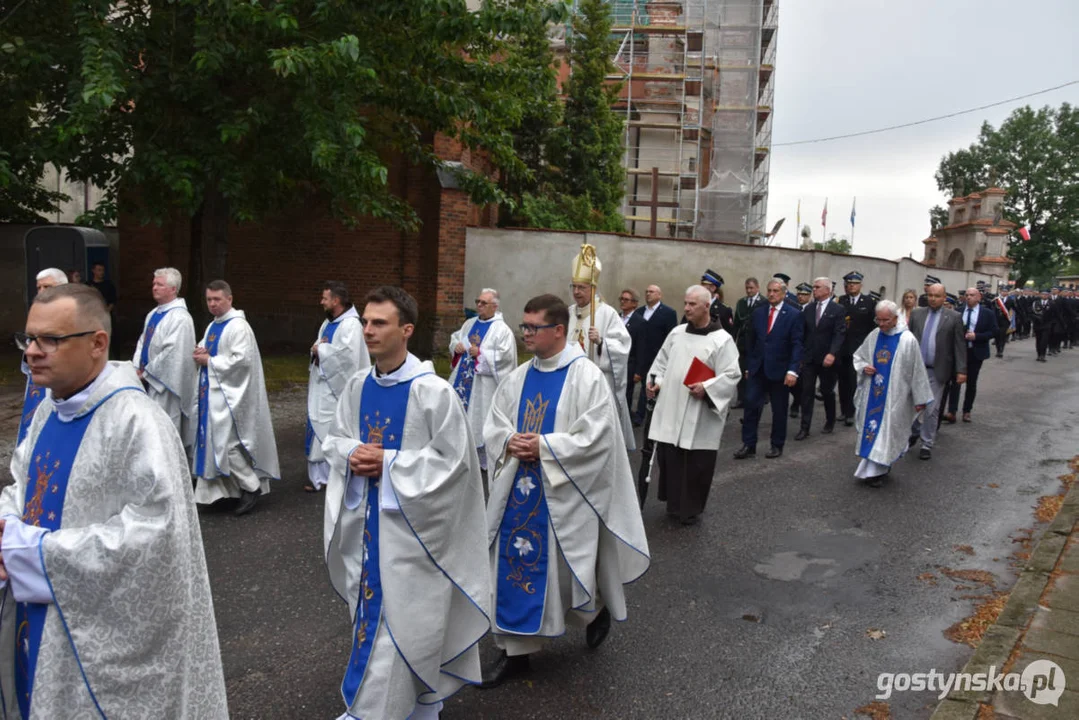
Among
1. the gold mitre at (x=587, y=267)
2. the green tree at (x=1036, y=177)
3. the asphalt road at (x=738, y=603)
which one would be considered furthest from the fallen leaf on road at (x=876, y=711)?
the green tree at (x=1036, y=177)

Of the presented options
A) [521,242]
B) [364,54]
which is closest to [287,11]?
[364,54]

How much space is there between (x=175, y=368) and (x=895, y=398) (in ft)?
21.4

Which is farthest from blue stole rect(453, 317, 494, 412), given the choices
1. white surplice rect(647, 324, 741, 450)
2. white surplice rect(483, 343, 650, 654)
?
white surplice rect(483, 343, 650, 654)

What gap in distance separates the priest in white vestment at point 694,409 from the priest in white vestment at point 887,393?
6.91 ft

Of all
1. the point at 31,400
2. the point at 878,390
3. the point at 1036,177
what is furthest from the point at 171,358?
the point at 1036,177

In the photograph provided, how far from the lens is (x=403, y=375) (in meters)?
3.62

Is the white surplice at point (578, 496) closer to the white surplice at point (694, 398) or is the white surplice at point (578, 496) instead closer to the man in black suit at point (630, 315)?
the white surplice at point (694, 398)

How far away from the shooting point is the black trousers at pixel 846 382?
1163 centimetres

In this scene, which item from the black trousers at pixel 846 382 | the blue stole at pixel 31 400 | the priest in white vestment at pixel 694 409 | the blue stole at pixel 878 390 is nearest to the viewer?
the blue stole at pixel 31 400

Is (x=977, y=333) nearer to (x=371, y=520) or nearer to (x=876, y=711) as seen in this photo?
(x=876, y=711)

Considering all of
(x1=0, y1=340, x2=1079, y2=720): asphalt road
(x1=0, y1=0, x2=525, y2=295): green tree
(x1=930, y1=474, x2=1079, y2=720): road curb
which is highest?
(x1=0, y1=0, x2=525, y2=295): green tree

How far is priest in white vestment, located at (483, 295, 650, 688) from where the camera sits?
13.6ft

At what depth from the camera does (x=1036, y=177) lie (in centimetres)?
5994

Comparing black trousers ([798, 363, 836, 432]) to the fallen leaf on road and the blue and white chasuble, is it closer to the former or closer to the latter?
the fallen leaf on road
